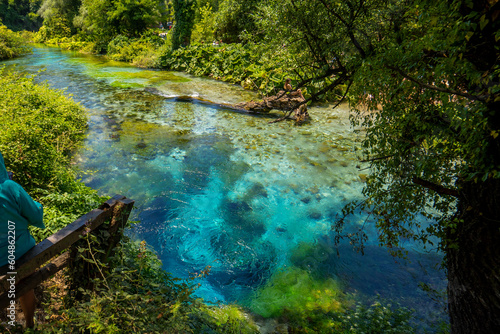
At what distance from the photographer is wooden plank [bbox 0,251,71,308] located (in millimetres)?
2256

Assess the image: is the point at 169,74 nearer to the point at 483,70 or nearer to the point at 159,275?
the point at 159,275

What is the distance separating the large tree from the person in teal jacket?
3.29 m

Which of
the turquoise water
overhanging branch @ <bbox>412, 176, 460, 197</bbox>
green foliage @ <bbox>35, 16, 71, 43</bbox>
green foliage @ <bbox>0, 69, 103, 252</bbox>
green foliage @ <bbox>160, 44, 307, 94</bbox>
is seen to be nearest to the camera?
overhanging branch @ <bbox>412, 176, 460, 197</bbox>

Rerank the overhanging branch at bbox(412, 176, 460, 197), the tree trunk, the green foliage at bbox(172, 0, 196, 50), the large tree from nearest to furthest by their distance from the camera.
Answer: the large tree → the tree trunk → the overhanging branch at bbox(412, 176, 460, 197) → the green foliage at bbox(172, 0, 196, 50)

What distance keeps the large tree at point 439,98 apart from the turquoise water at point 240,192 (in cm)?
184

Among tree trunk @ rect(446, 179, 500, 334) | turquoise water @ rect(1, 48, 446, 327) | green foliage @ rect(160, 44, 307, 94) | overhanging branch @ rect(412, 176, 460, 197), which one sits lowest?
turquoise water @ rect(1, 48, 446, 327)

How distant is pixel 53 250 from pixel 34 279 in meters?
0.30

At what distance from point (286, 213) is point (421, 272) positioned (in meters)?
2.67

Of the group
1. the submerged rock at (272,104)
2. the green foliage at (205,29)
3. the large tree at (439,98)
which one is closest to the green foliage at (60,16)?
the green foliage at (205,29)

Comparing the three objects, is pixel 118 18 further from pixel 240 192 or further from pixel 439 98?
pixel 439 98

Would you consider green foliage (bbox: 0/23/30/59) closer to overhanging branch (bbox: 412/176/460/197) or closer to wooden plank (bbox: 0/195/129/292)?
wooden plank (bbox: 0/195/129/292)

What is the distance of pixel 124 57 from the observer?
24406 millimetres

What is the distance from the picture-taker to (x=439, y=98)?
9.16ft

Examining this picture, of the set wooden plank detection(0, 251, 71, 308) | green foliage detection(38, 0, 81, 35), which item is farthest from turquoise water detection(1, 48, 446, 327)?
green foliage detection(38, 0, 81, 35)
